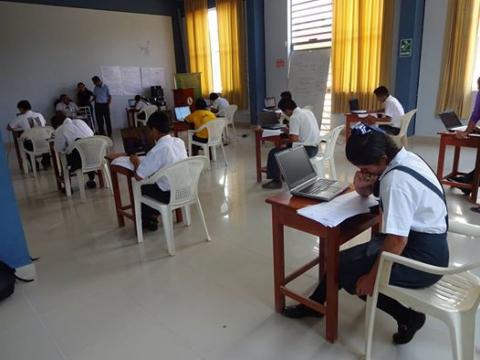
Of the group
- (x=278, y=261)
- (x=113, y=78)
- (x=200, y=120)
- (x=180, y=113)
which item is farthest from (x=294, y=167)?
(x=113, y=78)

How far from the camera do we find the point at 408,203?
1.32m

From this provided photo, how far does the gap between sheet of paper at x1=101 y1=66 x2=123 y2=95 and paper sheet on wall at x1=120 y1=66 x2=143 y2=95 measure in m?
0.11

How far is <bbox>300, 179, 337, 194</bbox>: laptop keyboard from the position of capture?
6.02 feet

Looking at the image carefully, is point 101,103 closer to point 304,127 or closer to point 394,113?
point 304,127

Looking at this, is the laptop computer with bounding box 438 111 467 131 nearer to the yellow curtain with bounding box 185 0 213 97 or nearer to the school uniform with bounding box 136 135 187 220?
the school uniform with bounding box 136 135 187 220

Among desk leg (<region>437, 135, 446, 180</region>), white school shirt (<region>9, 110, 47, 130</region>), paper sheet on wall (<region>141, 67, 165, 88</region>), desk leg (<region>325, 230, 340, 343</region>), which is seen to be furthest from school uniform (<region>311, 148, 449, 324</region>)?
paper sheet on wall (<region>141, 67, 165, 88</region>)

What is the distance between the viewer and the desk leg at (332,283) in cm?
158

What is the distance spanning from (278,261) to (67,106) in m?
8.06

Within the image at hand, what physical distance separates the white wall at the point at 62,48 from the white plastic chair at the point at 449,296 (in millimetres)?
9301

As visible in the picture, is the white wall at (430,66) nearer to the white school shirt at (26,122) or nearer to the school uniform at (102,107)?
the white school shirt at (26,122)

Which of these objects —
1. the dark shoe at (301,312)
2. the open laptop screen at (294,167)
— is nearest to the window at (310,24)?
the open laptop screen at (294,167)

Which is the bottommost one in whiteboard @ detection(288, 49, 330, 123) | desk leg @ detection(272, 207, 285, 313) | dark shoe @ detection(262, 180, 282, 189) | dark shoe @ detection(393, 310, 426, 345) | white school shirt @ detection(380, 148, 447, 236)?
dark shoe @ detection(262, 180, 282, 189)

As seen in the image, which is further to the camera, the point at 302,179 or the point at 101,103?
the point at 101,103

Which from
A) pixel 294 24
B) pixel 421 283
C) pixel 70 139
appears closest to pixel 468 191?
pixel 421 283
